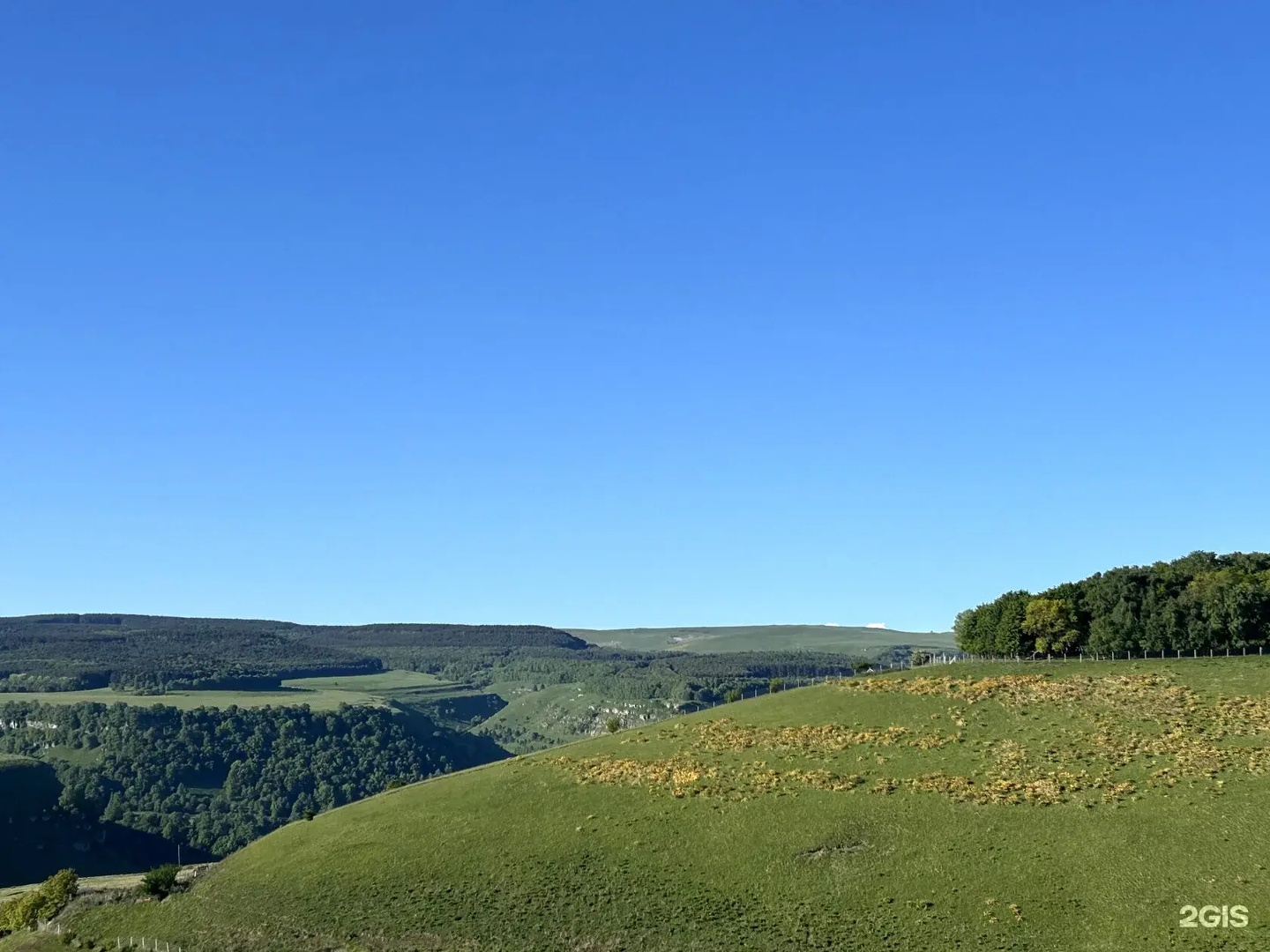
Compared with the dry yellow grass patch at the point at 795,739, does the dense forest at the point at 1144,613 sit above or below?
Result: above

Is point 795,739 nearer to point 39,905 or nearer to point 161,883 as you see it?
point 161,883

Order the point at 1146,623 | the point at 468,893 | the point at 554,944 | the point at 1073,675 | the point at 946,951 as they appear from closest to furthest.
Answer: the point at 946,951
the point at 554,944
the point at 468,893
the point at 1073,675
the point at 1146,623

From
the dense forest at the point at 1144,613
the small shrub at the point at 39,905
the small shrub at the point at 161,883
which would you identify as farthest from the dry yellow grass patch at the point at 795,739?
the small shrub at the point at 39,905

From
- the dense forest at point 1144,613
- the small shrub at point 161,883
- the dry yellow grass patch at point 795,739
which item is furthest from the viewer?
the dense forest at point 1144,613

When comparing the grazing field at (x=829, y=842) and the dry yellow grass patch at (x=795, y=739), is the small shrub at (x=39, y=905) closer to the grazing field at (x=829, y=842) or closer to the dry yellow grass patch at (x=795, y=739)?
the grazing field at (x=829, y=842)

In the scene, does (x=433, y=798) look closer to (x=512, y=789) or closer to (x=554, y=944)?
(x=512, y=789)

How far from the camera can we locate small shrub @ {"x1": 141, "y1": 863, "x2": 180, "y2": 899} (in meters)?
95.4

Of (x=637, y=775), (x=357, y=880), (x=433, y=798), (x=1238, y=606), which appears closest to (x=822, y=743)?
(x=637, y=775)

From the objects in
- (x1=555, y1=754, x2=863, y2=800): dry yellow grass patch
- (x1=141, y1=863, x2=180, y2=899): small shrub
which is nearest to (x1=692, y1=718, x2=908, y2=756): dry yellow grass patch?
(x1=555, y1=754, x2=863, y2=800): dry yellow grass patch

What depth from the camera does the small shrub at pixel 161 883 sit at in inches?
3757

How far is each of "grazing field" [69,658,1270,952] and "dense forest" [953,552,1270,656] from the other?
10.5 meters

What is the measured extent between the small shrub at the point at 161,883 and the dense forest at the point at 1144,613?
97.7m

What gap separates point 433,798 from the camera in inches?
4122

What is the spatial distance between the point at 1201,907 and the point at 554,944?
40.4m
